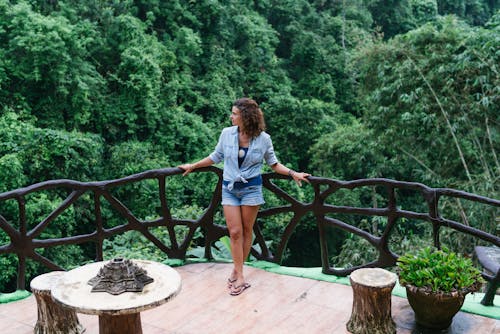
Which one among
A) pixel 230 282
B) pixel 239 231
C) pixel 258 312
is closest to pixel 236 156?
pixel 239 231

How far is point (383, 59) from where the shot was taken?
11.1 metres

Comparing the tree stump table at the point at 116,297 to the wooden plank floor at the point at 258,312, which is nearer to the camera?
the tree stump table at the point at 116,297

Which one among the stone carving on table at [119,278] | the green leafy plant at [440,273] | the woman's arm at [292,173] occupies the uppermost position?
the woman's arm at [292,173]

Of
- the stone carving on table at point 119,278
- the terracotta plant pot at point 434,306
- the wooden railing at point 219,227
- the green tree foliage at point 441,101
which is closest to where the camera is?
the stone carving on table at point 119,278

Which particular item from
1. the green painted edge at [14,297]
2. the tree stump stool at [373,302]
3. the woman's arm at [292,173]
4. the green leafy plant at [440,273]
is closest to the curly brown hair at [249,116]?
the woman's arm at [292,173]

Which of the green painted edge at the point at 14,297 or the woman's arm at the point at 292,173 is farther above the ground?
the woman's arm at the point at 292,173

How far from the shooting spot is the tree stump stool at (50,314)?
327 centimetres

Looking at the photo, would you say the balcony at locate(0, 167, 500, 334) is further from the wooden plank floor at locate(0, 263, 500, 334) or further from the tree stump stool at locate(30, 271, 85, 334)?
the tree stump stool at locate(30, 271, 85, 334)

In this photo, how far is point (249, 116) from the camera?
390 cm

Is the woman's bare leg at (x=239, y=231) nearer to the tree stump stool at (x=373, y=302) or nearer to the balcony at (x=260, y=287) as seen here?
the balcony at (x=260, y=287)

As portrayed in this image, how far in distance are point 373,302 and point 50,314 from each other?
1.98 m

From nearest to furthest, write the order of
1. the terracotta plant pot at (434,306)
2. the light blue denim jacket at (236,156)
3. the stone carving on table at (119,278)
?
the stone carving on table at (119,278) → the terracotta plant pot at (434,306) → the light blue denim jacket at (236,156)

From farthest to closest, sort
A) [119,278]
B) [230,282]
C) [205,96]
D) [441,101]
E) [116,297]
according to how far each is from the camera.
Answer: [205,96] → [441,101] → [230,282] → [119,278] → [116,297]

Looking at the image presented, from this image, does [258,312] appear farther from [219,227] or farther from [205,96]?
[205,96]
